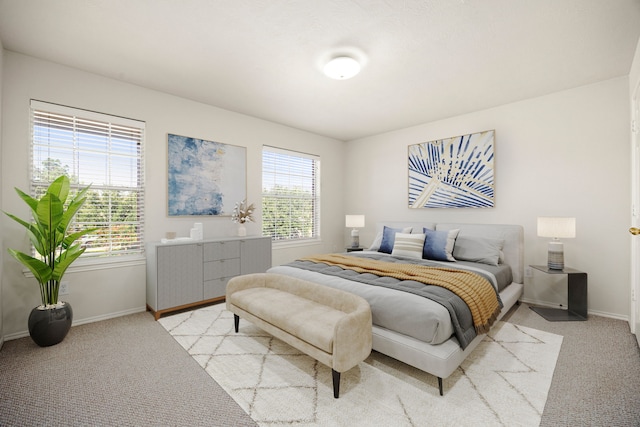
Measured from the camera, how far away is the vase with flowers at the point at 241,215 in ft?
13.4

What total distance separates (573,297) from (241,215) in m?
4.17

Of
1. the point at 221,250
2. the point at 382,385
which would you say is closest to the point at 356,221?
the point at 221,250

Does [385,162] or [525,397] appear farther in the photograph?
[385,162]

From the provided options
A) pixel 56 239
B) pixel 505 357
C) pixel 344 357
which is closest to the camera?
pixel 344 357

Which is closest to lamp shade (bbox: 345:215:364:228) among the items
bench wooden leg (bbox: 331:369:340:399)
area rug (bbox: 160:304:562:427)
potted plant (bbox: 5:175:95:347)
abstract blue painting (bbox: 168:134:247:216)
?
abstract blue painting (bbox: 168:134:247:216)

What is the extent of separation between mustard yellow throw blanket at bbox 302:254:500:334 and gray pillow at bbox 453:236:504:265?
0.88 m

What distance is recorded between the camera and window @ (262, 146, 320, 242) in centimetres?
468

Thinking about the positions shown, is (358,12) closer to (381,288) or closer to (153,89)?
(381,288)

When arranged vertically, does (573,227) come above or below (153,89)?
below

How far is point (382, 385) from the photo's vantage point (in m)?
1.93

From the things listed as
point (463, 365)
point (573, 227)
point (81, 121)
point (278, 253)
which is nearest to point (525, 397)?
point (463, 365)

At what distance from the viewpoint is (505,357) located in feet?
7.53

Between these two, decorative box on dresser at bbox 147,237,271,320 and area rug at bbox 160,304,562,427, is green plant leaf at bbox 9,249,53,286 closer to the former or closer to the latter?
decorative box on dresser at bbox 147,237,271,320

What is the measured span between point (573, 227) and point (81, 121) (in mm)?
5390
